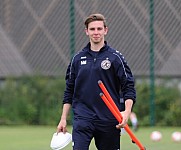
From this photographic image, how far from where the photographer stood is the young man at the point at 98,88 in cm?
707

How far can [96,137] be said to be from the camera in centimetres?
718

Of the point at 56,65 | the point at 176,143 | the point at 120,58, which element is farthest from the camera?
the point at 56,65

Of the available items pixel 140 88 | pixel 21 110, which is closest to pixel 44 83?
pixel 21 110

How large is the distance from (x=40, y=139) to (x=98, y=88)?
6.98 m

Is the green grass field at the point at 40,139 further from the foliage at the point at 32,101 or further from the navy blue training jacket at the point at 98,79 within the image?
the navy blue training jacket at the point at 98,79

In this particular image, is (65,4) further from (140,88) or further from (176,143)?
(176,143)

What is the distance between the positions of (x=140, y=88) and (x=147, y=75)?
739 mm

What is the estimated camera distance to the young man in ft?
23.2

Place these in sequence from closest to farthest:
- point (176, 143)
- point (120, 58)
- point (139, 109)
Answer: point (120, 58) < point (176, 143) < point (139, 109)

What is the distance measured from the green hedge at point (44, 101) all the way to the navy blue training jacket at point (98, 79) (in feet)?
34.9

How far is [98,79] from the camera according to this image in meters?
7.08

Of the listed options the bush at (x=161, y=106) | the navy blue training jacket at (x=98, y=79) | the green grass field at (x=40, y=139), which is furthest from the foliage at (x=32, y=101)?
the navy blue training jacket at (x=98, y=79)

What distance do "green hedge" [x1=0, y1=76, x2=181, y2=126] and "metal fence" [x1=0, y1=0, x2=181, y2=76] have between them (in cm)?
82

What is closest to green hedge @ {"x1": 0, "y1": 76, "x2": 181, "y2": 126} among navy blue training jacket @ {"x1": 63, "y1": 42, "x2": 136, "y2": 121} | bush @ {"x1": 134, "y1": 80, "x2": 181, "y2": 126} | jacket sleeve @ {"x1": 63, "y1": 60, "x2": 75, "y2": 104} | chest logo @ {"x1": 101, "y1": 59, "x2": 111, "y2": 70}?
bush @ {"x1": 134, "y1": 80, "x2": 181, "y2": 126}
